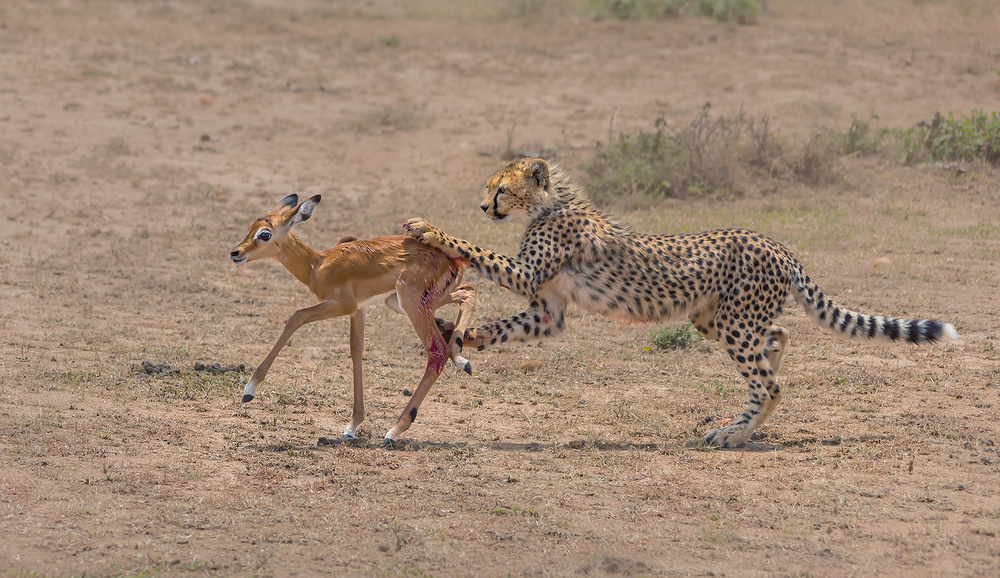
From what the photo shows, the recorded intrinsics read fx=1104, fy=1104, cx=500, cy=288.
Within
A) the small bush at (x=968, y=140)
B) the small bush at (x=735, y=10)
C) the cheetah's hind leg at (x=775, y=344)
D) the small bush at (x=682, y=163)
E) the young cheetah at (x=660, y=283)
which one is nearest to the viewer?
the young cheetah at (x=660, y=283)

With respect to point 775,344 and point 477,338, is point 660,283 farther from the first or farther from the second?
point 477,338

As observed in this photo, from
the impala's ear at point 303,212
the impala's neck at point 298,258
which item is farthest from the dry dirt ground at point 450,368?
the impala's ear at point 303,212

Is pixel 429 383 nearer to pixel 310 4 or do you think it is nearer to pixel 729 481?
pixel 729 481

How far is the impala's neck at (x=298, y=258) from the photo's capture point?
273 inches

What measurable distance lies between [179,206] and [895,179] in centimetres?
887

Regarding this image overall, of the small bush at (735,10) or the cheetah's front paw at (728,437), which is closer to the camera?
the cheetah's front paw at (728,437)

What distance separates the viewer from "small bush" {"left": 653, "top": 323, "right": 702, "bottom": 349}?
905 centimetres

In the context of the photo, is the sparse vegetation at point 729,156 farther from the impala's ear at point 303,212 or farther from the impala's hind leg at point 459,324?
the impala's ear at point 303,212

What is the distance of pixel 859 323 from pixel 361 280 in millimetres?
3303

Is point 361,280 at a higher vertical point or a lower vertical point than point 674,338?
higher

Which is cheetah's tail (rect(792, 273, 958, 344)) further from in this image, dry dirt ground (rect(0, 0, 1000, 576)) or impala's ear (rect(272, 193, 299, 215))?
impala's ear (rect(272, 193, 299, 215))

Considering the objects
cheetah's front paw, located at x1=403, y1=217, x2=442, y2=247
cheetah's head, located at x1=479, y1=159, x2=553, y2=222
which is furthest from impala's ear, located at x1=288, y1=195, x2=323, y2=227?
cheetah's head, located at x1=479, y1=159, x2=553, y2=222

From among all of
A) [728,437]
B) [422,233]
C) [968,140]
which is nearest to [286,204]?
[422,233]

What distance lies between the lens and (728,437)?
7.04 meters
